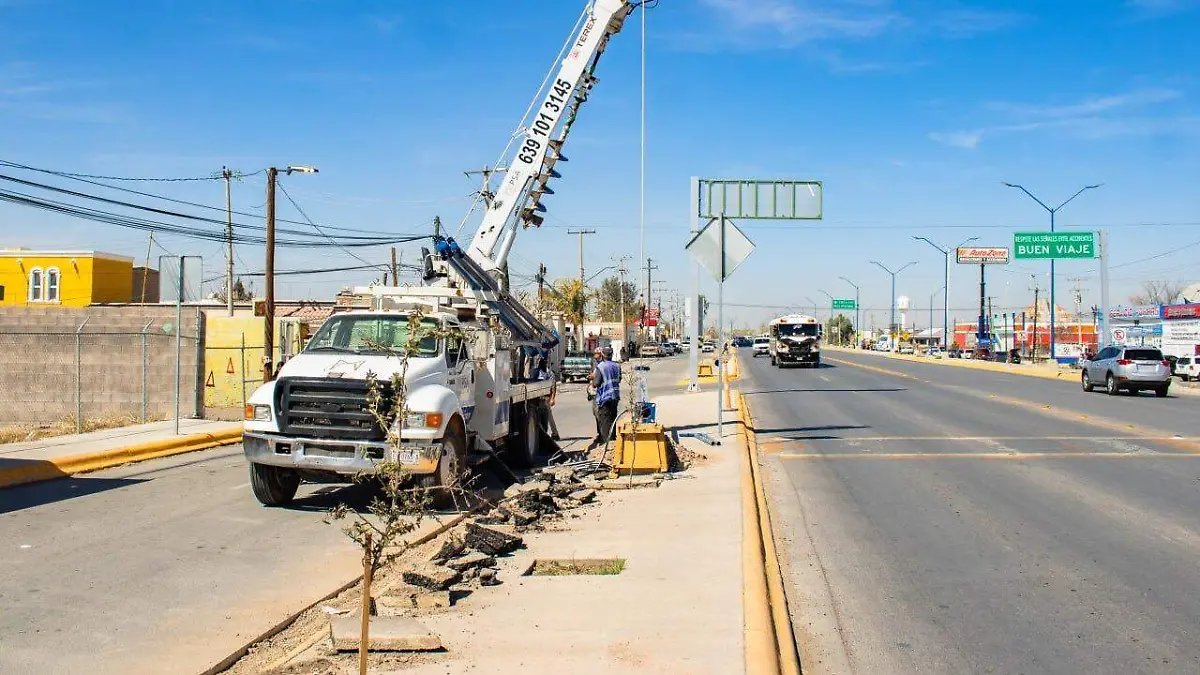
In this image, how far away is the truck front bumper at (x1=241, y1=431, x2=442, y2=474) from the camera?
10.4 metres

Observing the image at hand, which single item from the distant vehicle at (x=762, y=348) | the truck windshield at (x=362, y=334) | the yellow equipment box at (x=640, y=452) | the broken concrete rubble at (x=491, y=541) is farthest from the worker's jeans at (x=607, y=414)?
the distant vehicle at (x=762, y=348)

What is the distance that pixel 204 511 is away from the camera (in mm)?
10789

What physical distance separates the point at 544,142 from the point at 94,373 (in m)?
11.8

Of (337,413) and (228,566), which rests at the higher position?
(337,413)

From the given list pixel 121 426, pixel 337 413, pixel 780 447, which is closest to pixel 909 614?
pixel 337 413

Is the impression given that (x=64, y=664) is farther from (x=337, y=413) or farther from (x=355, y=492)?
(x=355, y=492)

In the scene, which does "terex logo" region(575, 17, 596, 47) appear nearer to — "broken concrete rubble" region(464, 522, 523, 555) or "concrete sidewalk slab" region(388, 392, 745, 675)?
"concrete sidewalk slab" region(388, 392, 745, 675)

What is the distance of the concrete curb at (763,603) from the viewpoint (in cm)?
545

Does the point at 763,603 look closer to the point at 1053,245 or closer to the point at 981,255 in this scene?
Result: the point at 1053,245

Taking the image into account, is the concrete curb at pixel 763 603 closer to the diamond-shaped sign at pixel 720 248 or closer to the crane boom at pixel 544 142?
the diamond-shaped sign at pixel 720 248

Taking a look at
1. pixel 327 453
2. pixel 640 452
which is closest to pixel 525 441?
pixel 640 452

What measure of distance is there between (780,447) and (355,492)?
8.18m

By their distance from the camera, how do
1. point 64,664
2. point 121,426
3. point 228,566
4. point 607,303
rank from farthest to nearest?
point 607,303
point 121,426
point 228,566
point 64,664

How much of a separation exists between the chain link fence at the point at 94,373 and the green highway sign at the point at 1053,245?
4119cm
